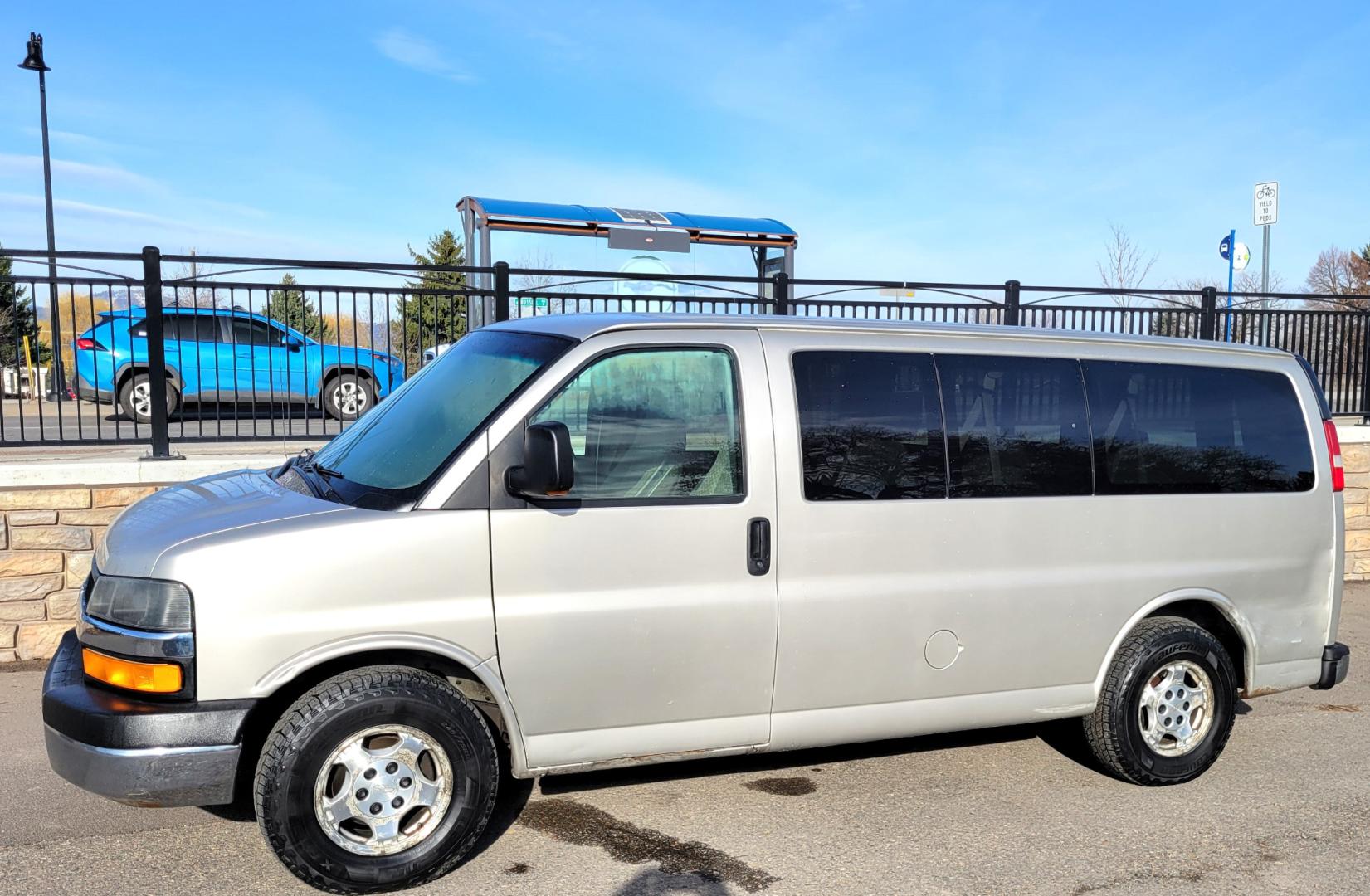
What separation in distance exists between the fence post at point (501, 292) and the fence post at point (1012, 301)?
425 centimetres

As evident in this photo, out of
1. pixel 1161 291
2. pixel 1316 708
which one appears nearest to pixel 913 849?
pixel 1316 708

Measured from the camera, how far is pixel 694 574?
3846mm

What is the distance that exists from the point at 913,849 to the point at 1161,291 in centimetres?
740

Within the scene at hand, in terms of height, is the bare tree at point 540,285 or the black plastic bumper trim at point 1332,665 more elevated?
the bare tree at point 540,285

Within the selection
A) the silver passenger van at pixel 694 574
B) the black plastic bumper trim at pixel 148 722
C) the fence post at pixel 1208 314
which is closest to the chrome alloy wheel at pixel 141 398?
the silver passenger van at pixel 694 574

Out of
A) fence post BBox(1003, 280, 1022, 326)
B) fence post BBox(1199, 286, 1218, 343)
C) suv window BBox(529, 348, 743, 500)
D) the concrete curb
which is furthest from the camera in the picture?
fence post BBox(1199, 286, 1218, 343)

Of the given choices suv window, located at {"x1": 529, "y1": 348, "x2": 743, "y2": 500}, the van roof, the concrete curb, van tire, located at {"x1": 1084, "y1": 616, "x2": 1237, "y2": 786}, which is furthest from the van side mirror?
the concrete curb

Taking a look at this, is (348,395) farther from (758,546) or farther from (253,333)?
(758,546)

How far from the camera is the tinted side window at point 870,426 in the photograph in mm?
4055

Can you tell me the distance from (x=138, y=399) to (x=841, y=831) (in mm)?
5851

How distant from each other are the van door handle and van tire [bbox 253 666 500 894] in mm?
1115

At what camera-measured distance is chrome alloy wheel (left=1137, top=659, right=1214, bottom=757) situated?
15.4 ft

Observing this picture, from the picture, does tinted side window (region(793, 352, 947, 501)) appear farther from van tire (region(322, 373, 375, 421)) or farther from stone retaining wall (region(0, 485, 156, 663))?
van tire (region(322, 373, 375, 421))

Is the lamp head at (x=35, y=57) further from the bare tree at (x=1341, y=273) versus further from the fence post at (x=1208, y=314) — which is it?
the bare tree at (x=1341, y=273)
